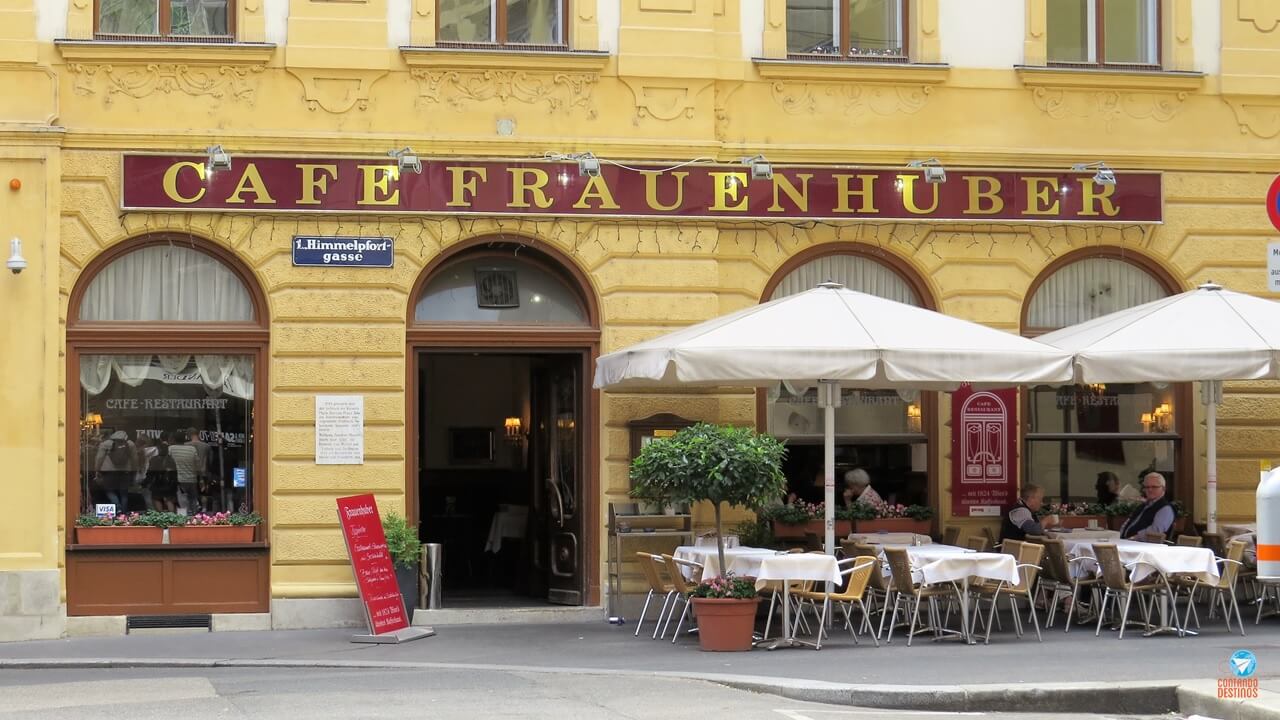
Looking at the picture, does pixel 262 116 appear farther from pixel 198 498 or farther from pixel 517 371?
pixel 517 371

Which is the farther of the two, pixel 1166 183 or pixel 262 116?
pixel 1166 183

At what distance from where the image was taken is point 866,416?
1753 centimetres

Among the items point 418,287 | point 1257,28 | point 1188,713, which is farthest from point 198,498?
point 1257,28

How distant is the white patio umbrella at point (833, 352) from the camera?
46.2ft

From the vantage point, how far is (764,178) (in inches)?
663

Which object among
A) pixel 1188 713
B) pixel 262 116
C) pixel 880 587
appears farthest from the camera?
pixel 262 116

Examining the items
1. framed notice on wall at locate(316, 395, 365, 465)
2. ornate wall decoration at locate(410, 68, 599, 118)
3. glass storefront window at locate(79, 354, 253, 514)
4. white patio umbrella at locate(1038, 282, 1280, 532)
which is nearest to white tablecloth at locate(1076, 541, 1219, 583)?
white patio umbrella at locate(1038, 282, 1280, 532)

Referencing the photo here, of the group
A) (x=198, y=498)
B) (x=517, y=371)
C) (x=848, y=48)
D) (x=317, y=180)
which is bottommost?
(x=198, y=498)

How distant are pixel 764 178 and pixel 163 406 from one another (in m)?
5.98

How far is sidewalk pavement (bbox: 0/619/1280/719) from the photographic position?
38.2ft

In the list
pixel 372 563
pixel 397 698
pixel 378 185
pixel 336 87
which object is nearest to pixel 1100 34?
pixel 378 185

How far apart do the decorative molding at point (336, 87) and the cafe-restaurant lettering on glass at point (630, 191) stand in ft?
1.73

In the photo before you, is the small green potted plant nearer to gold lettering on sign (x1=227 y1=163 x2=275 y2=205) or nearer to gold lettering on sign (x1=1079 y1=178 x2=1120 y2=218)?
gold lettering on sign (x1=227 y1=163 x2=275 y2=205)

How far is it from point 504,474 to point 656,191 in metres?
6.87
